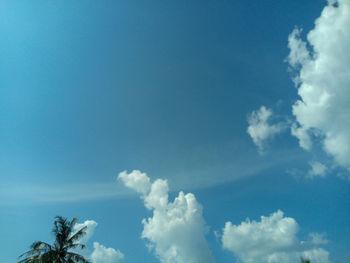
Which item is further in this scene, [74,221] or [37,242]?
[74,221]

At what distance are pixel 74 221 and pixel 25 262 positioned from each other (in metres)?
6.37

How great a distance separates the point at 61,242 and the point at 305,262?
31.6 meters

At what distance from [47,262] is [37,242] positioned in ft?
9.22

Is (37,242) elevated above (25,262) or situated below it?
above

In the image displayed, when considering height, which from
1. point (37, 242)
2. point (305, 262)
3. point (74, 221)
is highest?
point (74, 221)

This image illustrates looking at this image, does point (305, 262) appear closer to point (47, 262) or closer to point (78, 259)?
point (78, 259)

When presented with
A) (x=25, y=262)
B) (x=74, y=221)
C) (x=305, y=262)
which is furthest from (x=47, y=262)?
(x=305, y=262)

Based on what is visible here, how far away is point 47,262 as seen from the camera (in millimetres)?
23797

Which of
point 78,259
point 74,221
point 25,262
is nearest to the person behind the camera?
point 25,262

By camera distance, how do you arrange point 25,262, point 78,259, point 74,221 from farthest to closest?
point 74,221, point 78,259, point 25,262

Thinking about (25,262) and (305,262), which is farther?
(305,262)

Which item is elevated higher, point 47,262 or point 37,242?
point 37,242

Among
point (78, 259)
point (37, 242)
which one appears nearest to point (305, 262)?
point (78, 259)

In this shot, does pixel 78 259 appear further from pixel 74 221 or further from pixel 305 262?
pixel 305 262
